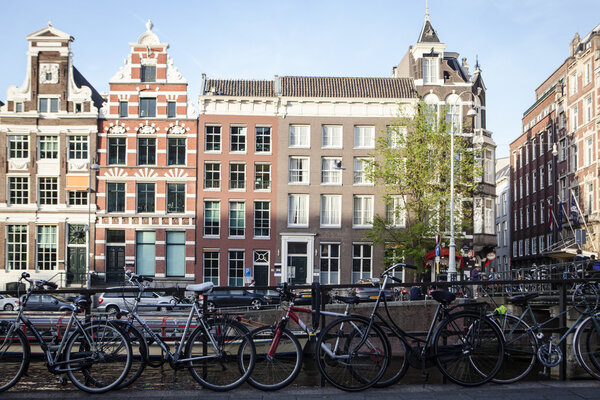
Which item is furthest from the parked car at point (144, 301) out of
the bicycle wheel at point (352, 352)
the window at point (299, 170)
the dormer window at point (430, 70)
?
the dormer window at point (430, 70)

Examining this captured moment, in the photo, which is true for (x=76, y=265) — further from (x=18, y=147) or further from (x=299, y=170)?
→ (x=299, y=170)

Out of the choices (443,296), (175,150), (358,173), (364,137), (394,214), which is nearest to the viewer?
(443,296)

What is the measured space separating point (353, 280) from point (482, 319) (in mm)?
35579

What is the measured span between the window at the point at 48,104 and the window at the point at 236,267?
14.3 meters

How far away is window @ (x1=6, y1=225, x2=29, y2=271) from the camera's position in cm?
4241

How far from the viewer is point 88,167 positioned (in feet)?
139

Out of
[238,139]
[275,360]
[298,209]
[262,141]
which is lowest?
[275,360]

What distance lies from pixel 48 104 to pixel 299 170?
16408 mm

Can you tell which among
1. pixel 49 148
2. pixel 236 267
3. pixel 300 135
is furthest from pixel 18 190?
pixel 300 135

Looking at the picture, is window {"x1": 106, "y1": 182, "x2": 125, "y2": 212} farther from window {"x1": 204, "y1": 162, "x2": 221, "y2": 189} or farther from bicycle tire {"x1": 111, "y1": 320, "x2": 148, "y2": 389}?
bicycle tire {"x1": 111, "y1": 320, "x2": 148, "y2": 389}

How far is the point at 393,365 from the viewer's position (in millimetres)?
7766

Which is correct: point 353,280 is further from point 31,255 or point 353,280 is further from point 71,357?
point 71,357

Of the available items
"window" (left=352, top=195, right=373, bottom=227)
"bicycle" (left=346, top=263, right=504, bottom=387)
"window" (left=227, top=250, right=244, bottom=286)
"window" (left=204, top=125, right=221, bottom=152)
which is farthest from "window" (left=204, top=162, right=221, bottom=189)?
"bicycle" (left=346, top=263, right=504, bottom=387)

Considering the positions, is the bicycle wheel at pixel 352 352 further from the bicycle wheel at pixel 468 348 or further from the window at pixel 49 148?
the window at pixel 49 148
